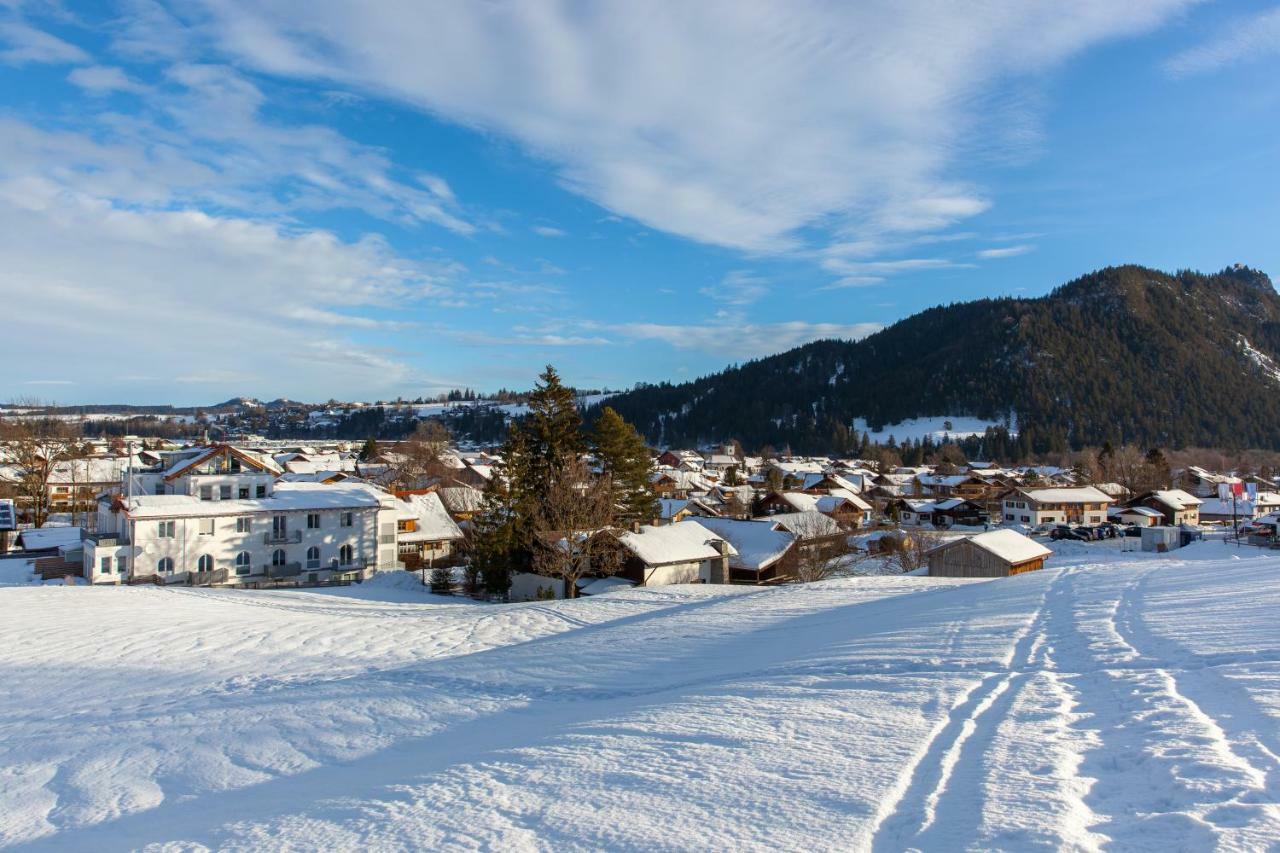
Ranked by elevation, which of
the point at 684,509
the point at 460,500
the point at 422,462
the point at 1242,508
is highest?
the point at 422,462

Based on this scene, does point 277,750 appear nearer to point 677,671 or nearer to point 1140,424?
point 677,671

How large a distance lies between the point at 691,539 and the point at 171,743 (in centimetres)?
2741

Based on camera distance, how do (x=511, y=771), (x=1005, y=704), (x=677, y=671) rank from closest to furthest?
(x=511, y=771), (x=1005, y=704), (x=677, y=671)

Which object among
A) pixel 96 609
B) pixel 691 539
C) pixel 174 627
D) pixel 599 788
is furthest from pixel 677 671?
pixel 691 539

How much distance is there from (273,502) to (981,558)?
112 feet

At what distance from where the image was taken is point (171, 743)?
10.2 m

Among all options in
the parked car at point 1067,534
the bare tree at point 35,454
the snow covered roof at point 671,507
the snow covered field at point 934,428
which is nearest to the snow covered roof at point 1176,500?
the parked car at point 1067,534

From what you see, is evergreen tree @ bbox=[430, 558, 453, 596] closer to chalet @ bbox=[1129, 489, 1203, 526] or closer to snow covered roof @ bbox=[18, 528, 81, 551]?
snow covered roof @ bbox=[18, 528, 81, 551]

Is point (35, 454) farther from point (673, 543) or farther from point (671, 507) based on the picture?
point (671, 507)

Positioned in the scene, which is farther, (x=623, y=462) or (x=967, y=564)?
(x=623, y=462)

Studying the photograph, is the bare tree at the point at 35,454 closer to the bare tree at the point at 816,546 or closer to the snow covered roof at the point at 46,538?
the snow covered roof at the point at 46,538

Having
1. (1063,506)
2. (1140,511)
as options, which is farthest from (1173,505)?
(1063,506)

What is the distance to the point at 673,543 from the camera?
3488 centimetres

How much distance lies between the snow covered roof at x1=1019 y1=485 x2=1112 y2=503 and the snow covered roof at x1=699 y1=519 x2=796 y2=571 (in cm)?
4308
